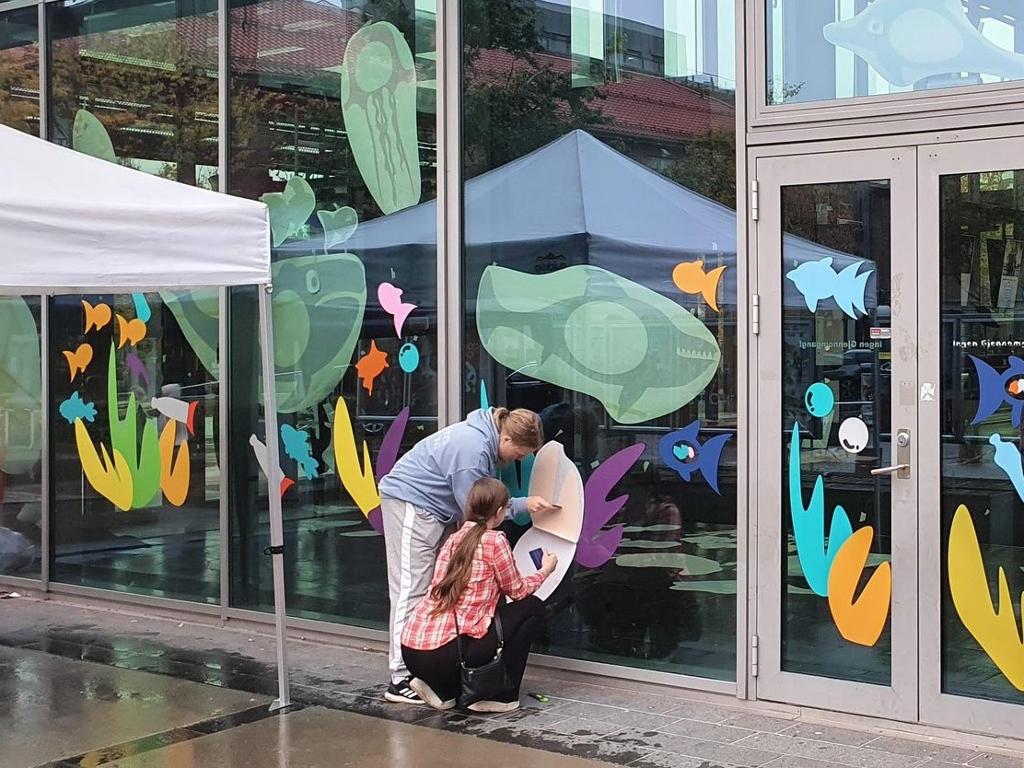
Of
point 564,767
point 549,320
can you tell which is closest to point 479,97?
point 549,320

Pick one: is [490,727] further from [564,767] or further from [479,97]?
[479,97]

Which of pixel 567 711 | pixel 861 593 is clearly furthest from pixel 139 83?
pixel 861 593

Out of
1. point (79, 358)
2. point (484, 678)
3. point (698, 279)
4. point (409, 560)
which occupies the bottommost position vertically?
point (484, 678)

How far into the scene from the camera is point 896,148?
5957 mm

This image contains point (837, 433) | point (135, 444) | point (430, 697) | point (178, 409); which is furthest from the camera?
point (135, 444)

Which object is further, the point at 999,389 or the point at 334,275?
the point at 334,275

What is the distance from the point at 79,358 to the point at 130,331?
1.95ft

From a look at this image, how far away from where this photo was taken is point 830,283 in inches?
243

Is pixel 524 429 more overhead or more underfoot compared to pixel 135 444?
more overhead

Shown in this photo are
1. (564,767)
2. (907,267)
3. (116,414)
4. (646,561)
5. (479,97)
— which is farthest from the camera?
(116,414)

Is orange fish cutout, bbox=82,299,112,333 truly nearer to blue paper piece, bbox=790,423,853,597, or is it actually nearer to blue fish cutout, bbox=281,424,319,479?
blue fish cutout, bbox=281,424,319,479

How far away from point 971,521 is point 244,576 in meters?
4.65

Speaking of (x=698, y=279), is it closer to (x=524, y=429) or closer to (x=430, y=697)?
(x=524, y=429)

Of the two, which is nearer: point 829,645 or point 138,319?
point 829,645
